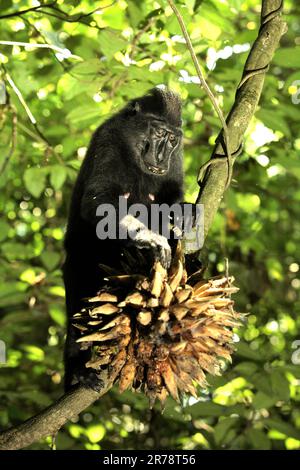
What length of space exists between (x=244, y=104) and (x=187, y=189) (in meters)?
1.85

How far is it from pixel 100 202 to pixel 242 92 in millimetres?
1410

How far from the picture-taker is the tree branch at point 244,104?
9.23ft

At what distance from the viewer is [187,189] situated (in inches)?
188

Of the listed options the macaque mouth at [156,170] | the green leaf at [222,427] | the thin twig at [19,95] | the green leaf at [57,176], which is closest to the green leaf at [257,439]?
the green leaf at [222,427]

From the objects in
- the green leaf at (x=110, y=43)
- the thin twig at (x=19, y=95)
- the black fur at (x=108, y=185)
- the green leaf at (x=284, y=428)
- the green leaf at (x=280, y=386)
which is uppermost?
the green leaf at (x=110, y=43)

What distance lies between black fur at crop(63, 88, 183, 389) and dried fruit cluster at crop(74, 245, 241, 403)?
1344 mm

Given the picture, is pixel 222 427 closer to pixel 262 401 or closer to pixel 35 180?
pixel 262 401

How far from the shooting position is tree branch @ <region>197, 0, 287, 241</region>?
2814mm

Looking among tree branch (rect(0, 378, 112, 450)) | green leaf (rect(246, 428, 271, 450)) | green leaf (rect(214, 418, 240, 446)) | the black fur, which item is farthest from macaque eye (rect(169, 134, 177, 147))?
tree branch (rect(0, 378, 112, 450))

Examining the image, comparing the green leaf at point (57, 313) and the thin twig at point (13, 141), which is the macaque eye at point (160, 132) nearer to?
the thin twig at point (13, 141)

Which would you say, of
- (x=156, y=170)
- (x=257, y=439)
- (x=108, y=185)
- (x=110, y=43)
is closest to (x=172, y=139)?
(x=156, y=170)

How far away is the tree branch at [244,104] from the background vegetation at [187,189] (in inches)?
31.4

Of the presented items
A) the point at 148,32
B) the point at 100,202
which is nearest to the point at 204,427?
the point at 100,202
